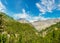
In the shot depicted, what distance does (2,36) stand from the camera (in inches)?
2581

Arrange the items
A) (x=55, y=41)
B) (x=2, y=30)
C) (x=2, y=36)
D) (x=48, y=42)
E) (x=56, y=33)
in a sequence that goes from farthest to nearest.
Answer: (x=48, y=42)
(x=56, y=33)
(x=55, y=41)
(x=2, y=30)
(x=2, y=36)

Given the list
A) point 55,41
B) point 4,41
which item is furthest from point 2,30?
point 55,41

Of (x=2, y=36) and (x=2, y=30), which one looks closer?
(x=2, y=36)

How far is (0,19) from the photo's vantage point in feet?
277

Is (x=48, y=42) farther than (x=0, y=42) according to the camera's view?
Yes

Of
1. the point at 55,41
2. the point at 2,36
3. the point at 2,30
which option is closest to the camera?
the point at 2,36

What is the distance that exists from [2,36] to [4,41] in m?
2.84

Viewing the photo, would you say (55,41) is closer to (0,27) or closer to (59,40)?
(59,40)

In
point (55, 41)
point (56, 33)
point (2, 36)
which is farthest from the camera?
point (56, 33)

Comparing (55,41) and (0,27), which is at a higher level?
(0,27)

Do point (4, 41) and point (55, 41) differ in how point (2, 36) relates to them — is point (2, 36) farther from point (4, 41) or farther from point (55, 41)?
point (55, 41)

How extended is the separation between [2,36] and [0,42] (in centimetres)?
227

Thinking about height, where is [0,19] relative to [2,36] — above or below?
above

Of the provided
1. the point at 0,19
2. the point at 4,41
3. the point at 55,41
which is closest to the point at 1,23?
the point at 0,19
